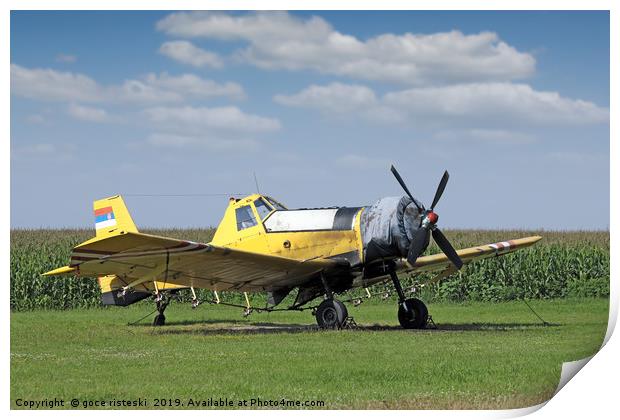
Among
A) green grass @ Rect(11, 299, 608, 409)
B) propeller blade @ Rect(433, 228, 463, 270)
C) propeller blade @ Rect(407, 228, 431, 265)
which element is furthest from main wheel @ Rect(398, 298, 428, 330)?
propeller blade @ Rect(407, 228, 431, 265)

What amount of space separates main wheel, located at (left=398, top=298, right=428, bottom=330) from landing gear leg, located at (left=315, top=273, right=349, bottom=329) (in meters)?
1.86

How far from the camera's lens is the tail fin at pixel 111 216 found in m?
23.7

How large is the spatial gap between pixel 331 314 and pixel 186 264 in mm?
3566

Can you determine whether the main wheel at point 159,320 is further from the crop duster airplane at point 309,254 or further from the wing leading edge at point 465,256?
the wing leading edge at point 465,256

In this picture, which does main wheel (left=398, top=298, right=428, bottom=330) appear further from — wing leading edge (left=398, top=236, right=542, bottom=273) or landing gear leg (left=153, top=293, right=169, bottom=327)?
landing gear leg (left=153, top=293, right=169, bottom=327)

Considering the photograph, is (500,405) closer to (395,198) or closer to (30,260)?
(395,198)

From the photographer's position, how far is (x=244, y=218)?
21.9 m

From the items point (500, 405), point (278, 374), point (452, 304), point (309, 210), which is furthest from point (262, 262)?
point (452, 304)

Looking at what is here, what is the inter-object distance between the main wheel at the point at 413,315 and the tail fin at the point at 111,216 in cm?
713

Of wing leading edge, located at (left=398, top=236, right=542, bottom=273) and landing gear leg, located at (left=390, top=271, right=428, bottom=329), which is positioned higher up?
wing leading edge, located at (left=398, top=236, right=542, bottom=273)

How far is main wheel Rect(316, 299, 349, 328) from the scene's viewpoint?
20734mm

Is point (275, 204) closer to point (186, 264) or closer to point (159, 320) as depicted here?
point (186, 264)

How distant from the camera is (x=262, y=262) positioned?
20.0 metres

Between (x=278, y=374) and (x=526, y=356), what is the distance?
181 inches
